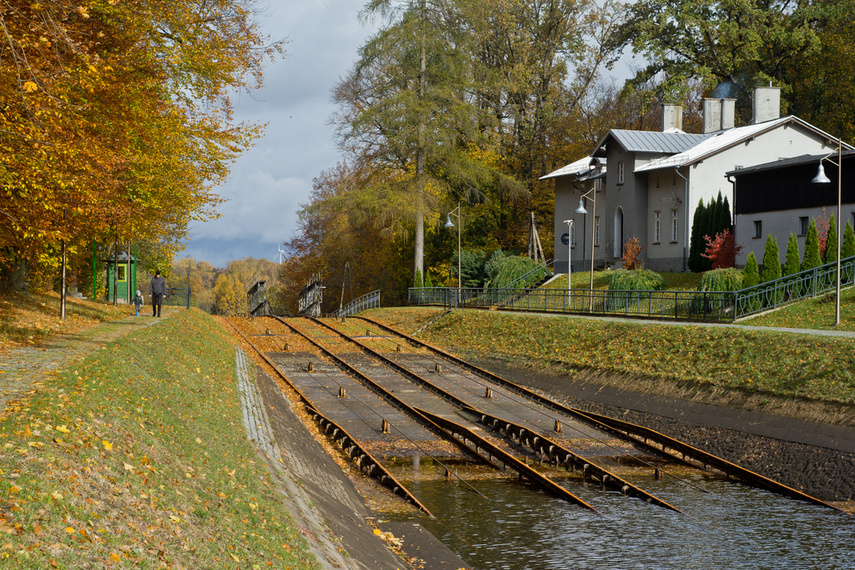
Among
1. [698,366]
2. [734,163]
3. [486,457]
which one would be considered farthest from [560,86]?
[486,457]

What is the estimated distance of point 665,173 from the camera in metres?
49.1

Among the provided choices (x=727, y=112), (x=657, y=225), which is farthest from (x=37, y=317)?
(x=727, y=112)

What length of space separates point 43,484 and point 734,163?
4524 cm

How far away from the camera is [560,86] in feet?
220

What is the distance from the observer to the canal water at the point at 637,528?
452 inches

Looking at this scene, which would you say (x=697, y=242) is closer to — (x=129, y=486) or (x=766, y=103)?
(x=766, y=103)

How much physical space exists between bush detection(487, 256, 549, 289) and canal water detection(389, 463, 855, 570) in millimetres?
36160

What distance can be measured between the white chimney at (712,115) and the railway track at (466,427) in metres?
30.4

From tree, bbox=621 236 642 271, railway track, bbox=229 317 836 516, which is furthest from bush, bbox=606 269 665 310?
railway track, bbox=229 317 836 516

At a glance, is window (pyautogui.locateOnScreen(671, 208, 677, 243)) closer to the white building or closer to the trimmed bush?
the white building

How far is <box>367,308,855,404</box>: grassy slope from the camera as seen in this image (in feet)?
64.3

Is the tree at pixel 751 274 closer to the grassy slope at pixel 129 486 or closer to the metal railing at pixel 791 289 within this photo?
the metal railing at pixel 791 289

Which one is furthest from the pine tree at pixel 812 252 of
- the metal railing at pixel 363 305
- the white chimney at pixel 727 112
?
the metal railing at pixel 363 305

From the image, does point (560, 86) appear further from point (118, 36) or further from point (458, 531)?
point (458, 531)
